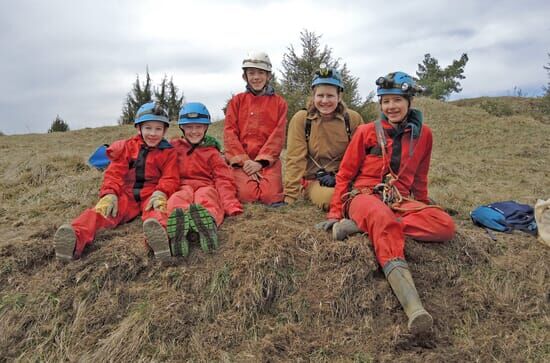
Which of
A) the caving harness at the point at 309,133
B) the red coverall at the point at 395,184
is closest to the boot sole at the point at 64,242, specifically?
the red coverall at the point at 395,184

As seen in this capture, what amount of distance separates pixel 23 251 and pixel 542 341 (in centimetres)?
453

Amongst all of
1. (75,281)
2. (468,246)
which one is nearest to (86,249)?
(75,281)

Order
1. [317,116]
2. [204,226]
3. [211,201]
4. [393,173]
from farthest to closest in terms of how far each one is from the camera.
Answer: [317,116] → [211,201] → [393,173] → [204,226]

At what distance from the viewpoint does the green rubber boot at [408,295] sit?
9.31ft

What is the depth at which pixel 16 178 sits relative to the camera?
294 inches

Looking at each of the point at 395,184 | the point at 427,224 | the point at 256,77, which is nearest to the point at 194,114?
the point at 256,77

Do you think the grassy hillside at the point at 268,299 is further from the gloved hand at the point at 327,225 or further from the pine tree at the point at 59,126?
the pine tree at the point at 59,126

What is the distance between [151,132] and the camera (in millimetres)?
4598

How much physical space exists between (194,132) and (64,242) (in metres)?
2.03

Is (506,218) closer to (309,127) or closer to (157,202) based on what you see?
(309,127)

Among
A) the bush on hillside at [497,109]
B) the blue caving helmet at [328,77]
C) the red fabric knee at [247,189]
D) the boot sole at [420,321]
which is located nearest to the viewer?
the boot sole at [420,321]

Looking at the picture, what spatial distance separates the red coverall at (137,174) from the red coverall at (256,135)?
0.95 m

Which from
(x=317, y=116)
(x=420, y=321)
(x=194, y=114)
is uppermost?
(x=194, y=114)

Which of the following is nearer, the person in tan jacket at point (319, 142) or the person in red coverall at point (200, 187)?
the person in red coverall at point (200, 187)
